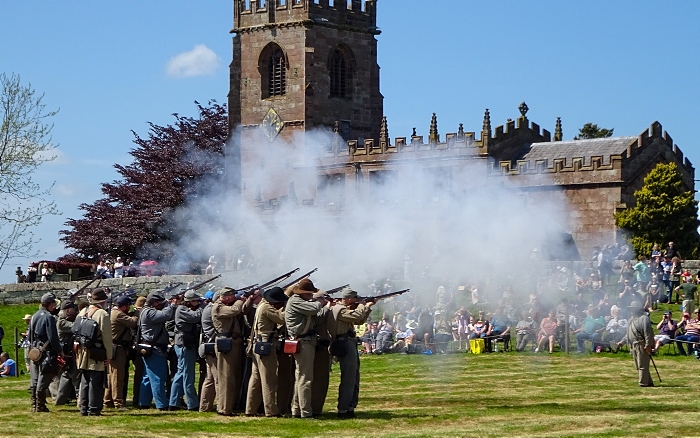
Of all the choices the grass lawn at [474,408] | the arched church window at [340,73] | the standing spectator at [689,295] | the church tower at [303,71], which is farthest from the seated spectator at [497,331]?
the arched church window at [340,73]

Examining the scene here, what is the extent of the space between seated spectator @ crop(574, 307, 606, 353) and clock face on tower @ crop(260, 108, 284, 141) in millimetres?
42392

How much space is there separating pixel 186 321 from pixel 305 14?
171 feet

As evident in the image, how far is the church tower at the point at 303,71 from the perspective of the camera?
7488cm

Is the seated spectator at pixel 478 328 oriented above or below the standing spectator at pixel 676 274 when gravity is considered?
below

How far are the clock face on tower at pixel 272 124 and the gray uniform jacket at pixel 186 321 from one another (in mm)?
51117

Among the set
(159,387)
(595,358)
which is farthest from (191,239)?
(159,387)

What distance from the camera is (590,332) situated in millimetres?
33844

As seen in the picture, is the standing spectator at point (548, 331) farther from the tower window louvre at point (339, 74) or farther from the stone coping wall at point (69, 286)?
the tower window louvre at point (339, 74)

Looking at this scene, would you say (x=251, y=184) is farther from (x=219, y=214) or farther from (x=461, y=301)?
(x=461, y=301)

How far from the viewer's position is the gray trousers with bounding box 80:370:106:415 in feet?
76.6

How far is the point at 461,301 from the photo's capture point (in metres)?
37.9

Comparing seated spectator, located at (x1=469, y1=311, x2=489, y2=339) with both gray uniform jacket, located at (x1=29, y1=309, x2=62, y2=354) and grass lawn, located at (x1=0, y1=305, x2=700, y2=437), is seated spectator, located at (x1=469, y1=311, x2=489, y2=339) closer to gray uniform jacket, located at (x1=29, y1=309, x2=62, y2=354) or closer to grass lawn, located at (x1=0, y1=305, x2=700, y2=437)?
grass lawn, located at (x1=0, y1=305, x2=700, y2=437)

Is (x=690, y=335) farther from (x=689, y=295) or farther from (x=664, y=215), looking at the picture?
(x=664, y=215)

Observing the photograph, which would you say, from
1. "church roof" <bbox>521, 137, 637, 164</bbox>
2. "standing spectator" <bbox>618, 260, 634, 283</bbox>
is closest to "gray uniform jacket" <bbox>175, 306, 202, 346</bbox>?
"standing spectator" <bbox>618, 260, 634, 283</bbox>
